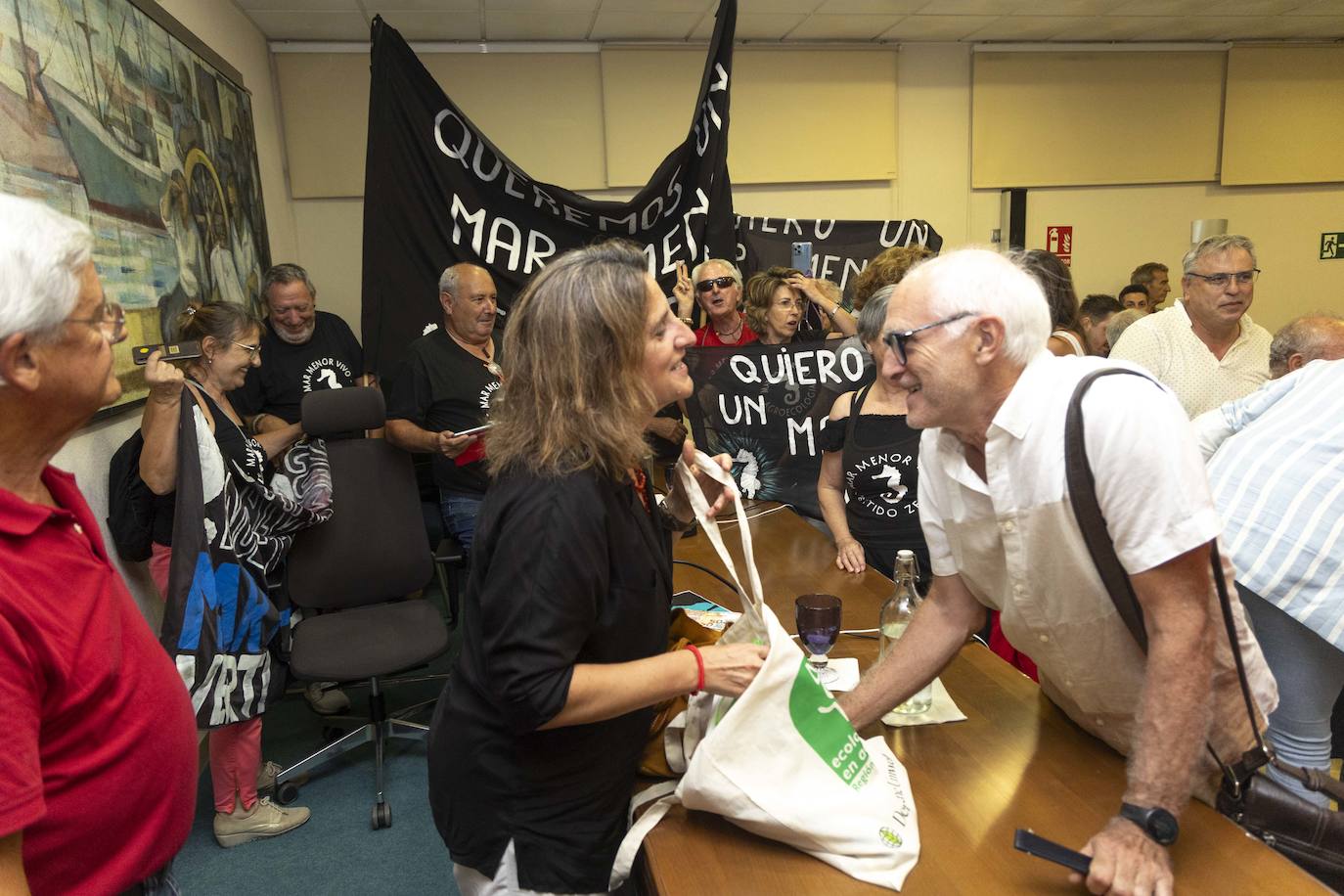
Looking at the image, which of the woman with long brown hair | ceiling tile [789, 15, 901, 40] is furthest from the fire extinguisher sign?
the woman with long brown hair

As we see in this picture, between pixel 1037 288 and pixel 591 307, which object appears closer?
pixel 591 307

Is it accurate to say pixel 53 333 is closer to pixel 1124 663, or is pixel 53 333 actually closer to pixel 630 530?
pixel 630 530

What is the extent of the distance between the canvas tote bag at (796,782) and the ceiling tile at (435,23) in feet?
16.7

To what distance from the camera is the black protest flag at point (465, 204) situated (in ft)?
12.0

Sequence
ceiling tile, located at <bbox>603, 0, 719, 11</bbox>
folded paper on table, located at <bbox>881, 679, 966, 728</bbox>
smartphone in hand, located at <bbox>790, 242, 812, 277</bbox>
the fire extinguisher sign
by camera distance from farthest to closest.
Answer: the fire extinguisher sign < smartphone in hand, located at <bbox>790, 242, 812, 277</bbox> < ceiling tile, located at <bbox>603, 0, 719, 11</bbox> < folded paper on table, located at <bbox>881, 679, 966, 728</bbox>

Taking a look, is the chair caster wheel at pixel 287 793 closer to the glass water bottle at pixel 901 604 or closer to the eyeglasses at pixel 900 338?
the glass water bottle at pixel 901 604

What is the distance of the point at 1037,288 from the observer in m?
1.29

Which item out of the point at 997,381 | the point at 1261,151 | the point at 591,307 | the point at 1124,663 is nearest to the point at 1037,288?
the point at 997,381

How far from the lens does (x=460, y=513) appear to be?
11.4 ft

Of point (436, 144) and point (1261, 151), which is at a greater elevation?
point (1261, 151)

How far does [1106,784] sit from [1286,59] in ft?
26.0

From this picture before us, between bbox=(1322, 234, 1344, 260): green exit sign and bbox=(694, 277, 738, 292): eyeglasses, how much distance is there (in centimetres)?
615

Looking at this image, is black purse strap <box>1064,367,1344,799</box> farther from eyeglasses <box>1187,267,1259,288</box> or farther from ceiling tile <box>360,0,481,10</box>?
ceiling tile <box>360,0,481,10</box>

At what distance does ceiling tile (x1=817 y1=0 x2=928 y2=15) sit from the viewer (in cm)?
545
